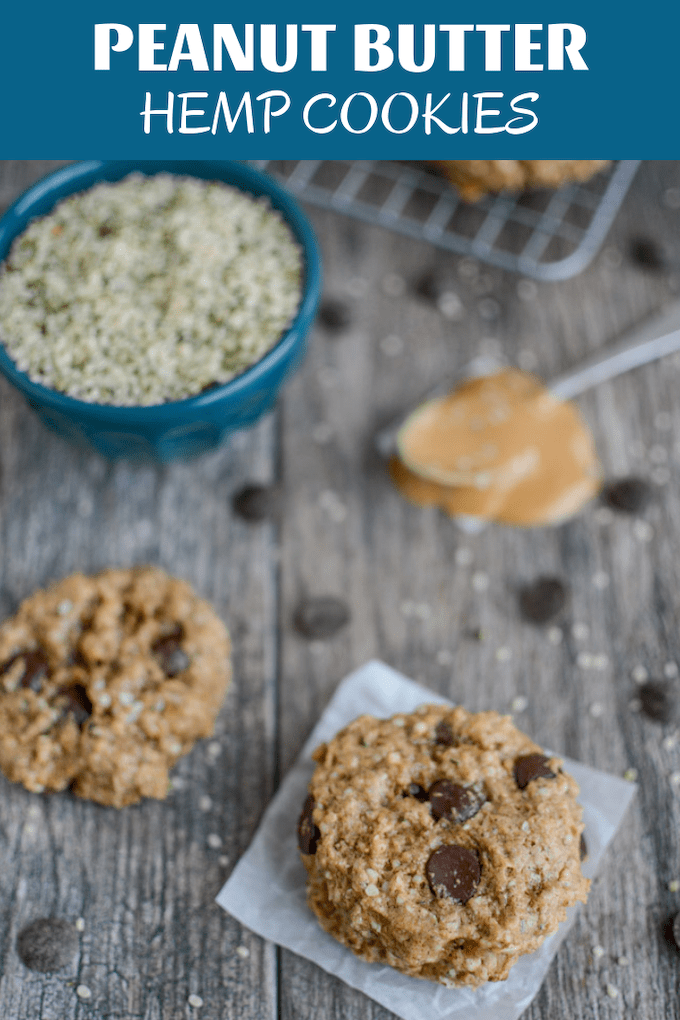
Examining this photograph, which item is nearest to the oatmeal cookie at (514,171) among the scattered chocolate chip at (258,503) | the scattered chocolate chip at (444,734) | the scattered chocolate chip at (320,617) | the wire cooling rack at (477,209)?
the wire cooling rack at (477,209)

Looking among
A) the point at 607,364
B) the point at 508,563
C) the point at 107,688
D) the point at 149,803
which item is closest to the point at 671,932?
the point at 508,563

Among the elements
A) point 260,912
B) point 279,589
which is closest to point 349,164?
point 279,589

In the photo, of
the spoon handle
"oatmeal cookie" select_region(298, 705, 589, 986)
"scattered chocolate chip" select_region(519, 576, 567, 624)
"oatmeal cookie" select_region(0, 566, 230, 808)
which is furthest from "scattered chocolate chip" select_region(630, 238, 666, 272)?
"oatmeal cookie" select_region(0, 566, 230, 808)

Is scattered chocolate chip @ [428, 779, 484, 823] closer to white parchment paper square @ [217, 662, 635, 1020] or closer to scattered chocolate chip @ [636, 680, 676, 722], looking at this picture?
white parchment paper square @ [217, 662, 635, 1020]

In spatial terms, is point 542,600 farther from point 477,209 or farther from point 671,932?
point 477,209

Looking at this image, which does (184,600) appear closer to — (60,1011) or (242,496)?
(242,496)

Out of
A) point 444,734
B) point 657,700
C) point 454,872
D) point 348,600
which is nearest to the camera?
point 454,872
